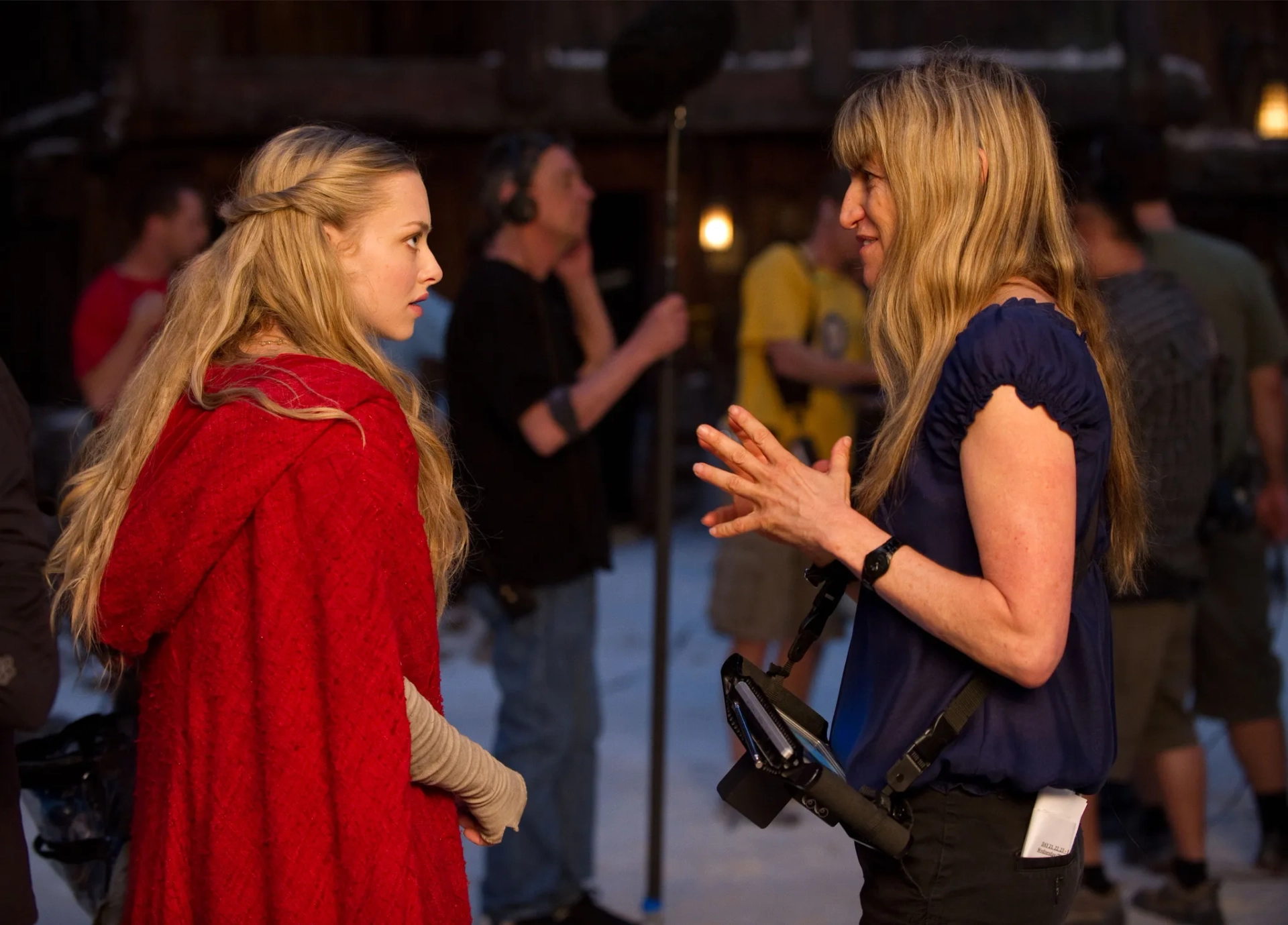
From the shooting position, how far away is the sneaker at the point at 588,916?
3662mm

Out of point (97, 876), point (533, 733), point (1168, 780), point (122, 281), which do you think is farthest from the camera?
point (122, 281)

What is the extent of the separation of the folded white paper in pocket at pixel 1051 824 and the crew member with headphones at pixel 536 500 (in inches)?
71.3

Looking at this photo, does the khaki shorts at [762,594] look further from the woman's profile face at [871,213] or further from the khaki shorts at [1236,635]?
the woman's profile face at [871,213]

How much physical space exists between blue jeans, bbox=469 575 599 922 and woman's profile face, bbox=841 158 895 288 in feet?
5.79

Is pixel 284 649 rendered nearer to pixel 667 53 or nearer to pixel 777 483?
pixel 777 483

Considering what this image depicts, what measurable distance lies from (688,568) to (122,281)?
4.68 m

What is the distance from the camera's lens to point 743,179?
9703 millimetres

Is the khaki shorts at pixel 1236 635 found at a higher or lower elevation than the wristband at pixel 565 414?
lower

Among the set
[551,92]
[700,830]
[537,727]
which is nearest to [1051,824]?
[537,727]

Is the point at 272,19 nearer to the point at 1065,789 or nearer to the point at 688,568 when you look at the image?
the point at 688,568

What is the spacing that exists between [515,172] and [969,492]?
2219 mm

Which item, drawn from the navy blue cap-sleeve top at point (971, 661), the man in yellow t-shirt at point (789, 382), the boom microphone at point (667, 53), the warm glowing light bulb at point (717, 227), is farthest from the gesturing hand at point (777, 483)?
the man in yellow t-shirt at point (789, 382)

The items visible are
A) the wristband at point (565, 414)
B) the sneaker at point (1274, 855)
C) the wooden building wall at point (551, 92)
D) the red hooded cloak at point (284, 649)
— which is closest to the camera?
the red hooded cloak at point (284, 649)

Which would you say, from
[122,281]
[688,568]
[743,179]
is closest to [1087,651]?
[122,281]
